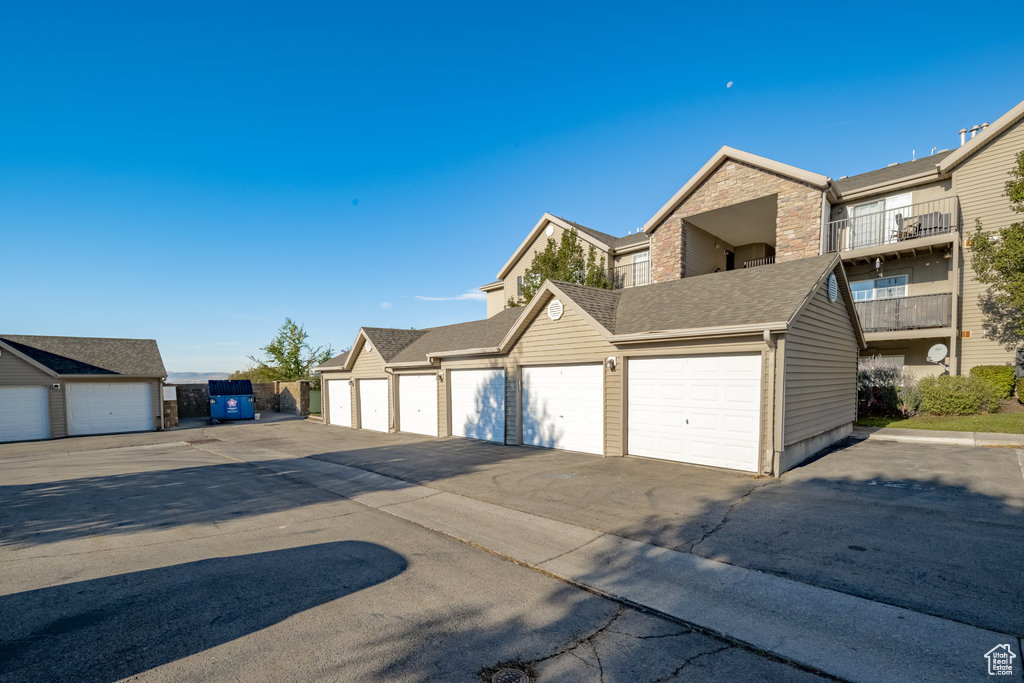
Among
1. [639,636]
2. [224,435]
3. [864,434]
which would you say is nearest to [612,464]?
[639,636]

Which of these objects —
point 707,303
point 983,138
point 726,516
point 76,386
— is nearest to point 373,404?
point 76,386

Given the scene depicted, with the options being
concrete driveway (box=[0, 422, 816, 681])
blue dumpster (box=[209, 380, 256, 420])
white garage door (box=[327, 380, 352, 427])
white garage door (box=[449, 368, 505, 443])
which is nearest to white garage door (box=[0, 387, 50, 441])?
blue dumpster (box=[209, 380, 256, 420])

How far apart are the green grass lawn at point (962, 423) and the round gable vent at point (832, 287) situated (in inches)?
214

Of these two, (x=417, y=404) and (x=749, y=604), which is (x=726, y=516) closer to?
(x=749, y=604)

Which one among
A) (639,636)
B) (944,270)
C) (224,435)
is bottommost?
(224,435)

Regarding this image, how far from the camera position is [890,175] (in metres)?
18.1

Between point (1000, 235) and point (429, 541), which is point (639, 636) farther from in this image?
point (1000, 235)

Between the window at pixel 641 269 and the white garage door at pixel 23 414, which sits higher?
the window at pixel 641 269

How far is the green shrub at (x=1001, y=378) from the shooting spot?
14375mm

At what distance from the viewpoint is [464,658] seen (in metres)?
3.62

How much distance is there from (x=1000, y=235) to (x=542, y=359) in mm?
15848

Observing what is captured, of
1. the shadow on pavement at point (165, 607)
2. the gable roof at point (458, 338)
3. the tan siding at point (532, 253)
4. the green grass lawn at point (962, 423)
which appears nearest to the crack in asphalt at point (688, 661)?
the shadow on pavement at point (165, 607)

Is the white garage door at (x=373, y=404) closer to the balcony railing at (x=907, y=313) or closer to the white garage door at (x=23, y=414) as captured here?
the white garage door at (x=23, y=414)

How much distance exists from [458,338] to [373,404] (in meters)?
6.32
